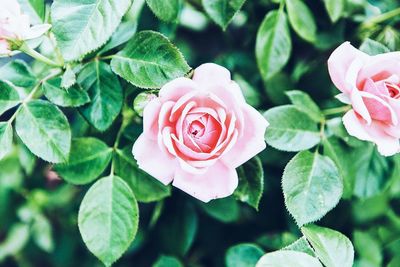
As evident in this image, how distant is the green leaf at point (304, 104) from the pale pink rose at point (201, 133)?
0.18m

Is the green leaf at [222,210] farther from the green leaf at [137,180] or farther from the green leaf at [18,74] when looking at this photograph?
the green leaf at [18,74]

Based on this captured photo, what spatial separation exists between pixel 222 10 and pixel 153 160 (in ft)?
0.87

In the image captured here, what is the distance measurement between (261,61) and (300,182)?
26cm

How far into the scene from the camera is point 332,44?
1036 millimetres

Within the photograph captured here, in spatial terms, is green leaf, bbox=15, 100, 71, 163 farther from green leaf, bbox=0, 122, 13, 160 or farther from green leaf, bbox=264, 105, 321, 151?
green leaf, bbox=264, 105, 321, 151

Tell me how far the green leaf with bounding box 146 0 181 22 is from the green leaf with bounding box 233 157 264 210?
0.25 metres

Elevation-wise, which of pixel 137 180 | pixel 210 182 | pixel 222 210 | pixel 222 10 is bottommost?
pixel 222 210

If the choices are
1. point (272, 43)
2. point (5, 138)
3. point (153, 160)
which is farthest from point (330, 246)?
point (5, 138)

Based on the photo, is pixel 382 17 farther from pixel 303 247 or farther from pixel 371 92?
A: pixel 303 247

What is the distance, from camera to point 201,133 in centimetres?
73

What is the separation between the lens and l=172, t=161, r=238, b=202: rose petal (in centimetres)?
72

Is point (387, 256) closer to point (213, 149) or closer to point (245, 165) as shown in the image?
point (245, 165)

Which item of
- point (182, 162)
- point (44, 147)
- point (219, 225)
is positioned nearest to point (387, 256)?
point (219, 225)

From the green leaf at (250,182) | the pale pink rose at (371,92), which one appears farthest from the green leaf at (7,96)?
the pale pink rose at (371,92)
